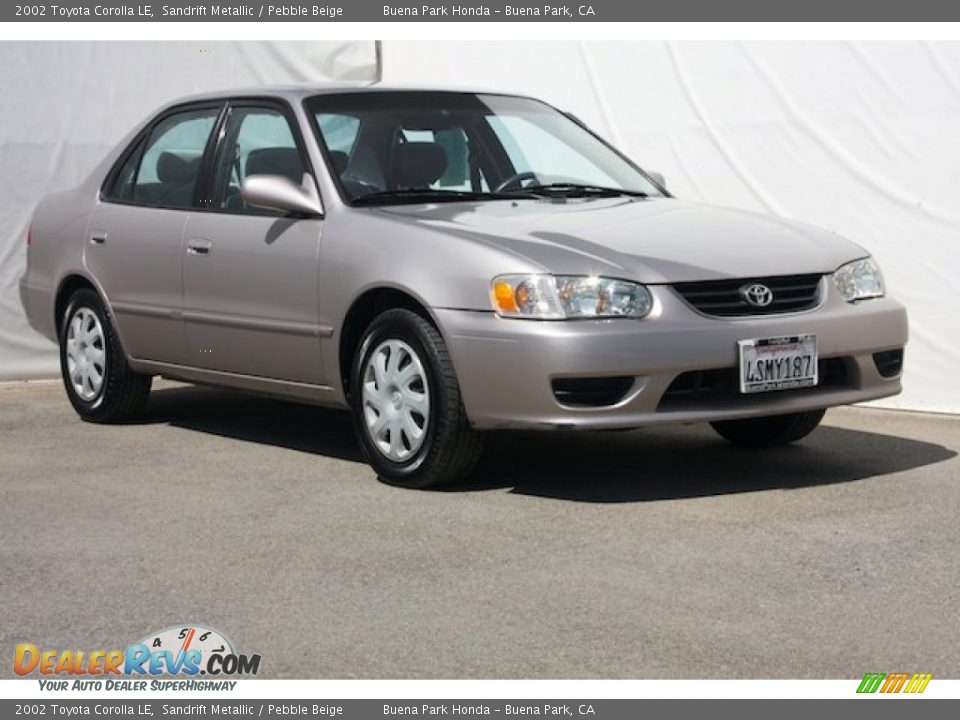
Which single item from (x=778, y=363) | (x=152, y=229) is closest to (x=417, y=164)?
(x=152, y=229)

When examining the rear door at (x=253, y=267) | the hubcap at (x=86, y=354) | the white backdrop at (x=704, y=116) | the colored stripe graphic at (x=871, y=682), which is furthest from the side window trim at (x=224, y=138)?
the colored stripe graphic at (x=871, y=682)

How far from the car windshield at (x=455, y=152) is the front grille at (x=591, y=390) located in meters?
1.37

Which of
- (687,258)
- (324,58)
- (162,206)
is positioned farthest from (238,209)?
(324,58)

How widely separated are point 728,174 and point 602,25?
52.8 inches

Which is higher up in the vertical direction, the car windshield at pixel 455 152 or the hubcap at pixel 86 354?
the car windshield at pixel 455 152

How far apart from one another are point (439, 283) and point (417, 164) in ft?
3.51

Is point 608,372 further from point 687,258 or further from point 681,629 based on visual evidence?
point 681,629

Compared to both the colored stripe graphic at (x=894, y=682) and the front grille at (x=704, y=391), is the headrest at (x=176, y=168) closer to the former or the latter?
the front grille at (x=704, y=391)

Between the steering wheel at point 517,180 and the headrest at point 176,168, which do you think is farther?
the headrest at point 176,168

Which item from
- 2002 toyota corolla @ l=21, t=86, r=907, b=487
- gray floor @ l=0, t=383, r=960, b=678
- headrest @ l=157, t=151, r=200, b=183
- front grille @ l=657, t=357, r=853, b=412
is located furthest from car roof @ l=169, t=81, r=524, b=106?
front grille @ l=657, t=357, r=853, b=412

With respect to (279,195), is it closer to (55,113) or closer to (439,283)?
(439,283)

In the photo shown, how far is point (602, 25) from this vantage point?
10883mm

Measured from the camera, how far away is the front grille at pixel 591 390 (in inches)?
254

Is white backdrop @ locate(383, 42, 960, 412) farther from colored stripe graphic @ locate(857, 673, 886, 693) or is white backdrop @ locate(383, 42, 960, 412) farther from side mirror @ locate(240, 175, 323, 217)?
colored stripe graphic @ locate(857, 673, 886, 693)
